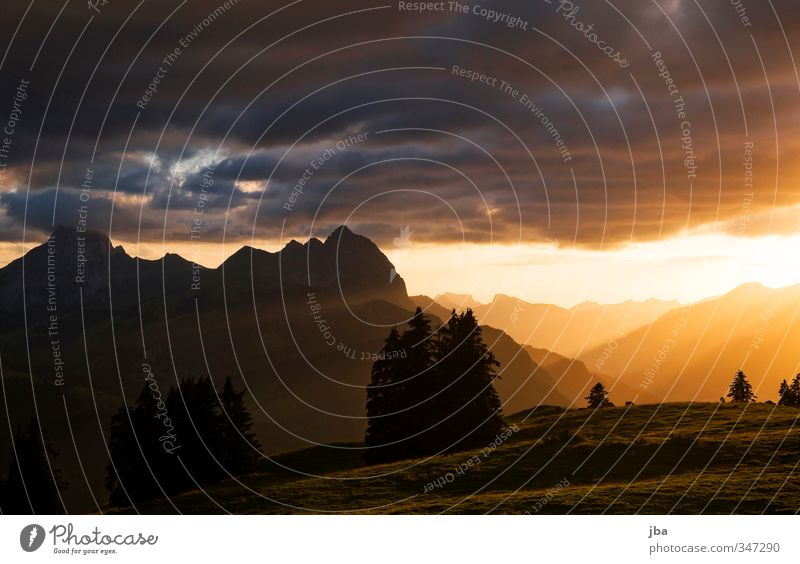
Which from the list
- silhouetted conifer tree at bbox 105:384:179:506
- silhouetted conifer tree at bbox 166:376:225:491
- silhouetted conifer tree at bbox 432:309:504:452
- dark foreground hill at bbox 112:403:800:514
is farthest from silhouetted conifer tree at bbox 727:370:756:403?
silhouetted conifer tree at bbox 105:384:179:506

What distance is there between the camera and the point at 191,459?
66.9m

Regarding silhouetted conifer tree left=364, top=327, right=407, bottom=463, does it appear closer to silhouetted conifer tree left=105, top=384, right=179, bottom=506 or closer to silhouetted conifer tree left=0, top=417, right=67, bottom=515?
silhouetted conifer tree left=105, top=384, right=179, bottom=506

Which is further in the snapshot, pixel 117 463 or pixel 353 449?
pixel 353 449

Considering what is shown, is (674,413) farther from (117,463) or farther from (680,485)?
(117,463)

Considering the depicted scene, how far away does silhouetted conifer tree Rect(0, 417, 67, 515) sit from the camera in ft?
245

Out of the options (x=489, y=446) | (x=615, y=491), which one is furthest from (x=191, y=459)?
(x=615, y=491)

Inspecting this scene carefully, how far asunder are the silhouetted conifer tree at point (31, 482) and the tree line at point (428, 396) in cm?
2819

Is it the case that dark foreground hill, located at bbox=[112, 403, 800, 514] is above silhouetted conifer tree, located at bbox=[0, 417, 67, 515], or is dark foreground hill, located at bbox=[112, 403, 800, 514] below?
above
